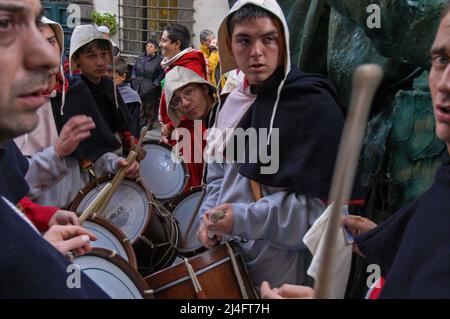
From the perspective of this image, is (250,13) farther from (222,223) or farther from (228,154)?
(222,223)

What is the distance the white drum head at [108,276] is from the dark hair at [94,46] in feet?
7.21

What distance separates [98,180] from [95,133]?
0.41 metres

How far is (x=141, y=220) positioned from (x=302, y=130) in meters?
1.34

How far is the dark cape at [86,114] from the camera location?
333 centimetres

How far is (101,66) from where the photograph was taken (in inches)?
146

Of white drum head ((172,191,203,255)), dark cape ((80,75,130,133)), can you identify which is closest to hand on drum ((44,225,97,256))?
white drum head ((172,191,203,255))

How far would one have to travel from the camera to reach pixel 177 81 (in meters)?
3.97

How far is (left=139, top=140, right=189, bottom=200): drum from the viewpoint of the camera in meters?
4.11

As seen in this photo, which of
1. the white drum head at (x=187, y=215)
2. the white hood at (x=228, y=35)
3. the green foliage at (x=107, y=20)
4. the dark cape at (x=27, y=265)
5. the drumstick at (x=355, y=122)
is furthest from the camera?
the green foliage at (x=107, y=20)

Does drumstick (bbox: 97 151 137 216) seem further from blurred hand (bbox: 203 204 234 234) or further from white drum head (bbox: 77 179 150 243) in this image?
blurred hand (bbox: 203 204 234 234)

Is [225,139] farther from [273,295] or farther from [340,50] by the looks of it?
[273,295]

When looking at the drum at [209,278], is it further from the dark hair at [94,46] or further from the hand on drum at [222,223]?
the dark hair at [94,46]

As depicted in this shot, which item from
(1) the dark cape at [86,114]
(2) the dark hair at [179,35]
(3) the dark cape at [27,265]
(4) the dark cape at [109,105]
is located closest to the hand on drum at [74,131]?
(1) the dark cape at [86,114]

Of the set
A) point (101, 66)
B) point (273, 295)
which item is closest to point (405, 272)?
point (273, 295)
